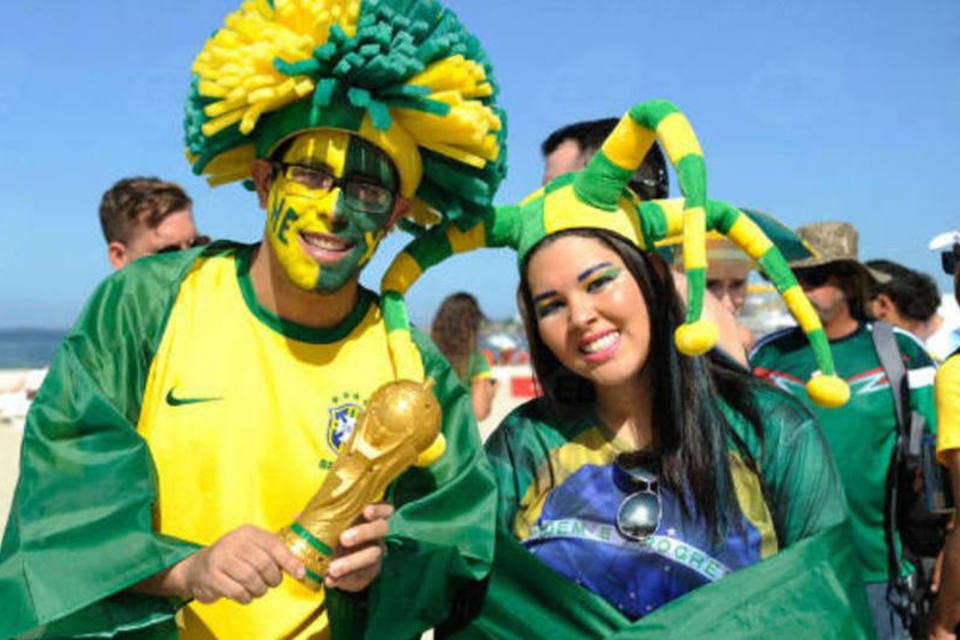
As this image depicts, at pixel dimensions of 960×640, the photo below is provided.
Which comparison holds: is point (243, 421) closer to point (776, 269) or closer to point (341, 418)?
point (341, 418)

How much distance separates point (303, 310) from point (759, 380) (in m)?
1.10

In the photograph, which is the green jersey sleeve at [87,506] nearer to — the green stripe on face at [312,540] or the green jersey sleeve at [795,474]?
the green stripe on face at [312,540]

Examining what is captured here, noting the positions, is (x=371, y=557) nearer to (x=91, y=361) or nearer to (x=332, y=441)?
(x=332, y=441)

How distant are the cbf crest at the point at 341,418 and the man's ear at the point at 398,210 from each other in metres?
0.39

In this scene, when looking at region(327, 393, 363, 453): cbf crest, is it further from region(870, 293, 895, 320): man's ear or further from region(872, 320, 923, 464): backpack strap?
region(870, 293, 895, 320): man's ear

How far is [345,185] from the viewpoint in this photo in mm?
2248

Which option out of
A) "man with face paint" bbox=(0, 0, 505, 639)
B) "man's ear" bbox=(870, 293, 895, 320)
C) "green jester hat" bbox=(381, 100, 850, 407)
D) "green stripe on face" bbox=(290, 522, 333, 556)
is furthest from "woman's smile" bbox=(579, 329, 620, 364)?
"man's ear" bbox=(870, 293, 895, 320)

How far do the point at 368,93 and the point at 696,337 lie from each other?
2.74 feet

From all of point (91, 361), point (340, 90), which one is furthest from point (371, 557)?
point (340, 90)

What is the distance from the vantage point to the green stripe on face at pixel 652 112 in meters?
2.19

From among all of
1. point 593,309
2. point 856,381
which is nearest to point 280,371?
point 593,309

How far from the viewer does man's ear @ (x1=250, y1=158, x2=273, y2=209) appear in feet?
7.69

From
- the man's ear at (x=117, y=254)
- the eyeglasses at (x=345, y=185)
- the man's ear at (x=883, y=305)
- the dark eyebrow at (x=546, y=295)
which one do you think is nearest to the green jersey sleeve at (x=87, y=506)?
the eyeglasses at (x=345, y=185)

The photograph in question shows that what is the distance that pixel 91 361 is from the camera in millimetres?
2141
